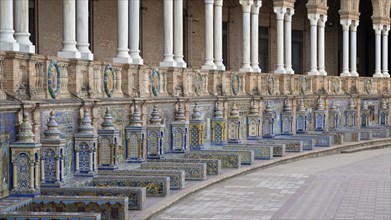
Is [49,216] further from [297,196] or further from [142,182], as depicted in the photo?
[297,196]

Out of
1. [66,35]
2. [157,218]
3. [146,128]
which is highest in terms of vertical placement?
[66,35]

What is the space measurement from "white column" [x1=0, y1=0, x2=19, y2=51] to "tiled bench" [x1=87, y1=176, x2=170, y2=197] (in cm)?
258

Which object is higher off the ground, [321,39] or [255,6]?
[255,6]

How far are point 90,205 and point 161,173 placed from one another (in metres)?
3.44

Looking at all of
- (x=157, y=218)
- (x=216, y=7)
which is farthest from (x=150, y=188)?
(x=216, y=7)

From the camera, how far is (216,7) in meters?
23.2

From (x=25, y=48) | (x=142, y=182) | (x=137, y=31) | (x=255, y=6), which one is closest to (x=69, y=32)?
(x=25, y=48)

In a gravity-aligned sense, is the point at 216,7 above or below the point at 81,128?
above

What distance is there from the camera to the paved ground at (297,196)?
506 inches

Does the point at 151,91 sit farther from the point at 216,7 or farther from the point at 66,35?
the point at 216,7

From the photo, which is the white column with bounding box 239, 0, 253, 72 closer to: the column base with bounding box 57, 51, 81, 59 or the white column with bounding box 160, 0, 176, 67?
the white column with bounding box 160, 0, 176, 67

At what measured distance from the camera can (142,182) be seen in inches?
512

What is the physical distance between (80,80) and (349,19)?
19020 mm

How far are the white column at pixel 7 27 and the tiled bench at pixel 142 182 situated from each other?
102 inches
